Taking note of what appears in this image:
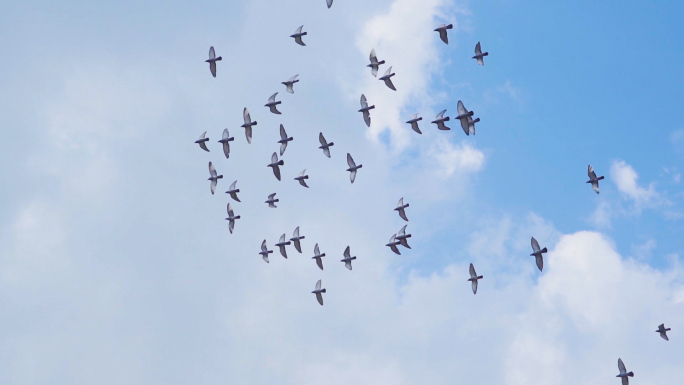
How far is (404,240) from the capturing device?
110m

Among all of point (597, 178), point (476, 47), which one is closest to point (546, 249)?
point (597, 178)

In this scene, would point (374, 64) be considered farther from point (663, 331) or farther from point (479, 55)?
point (663, 331)

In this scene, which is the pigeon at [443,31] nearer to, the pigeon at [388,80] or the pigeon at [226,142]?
the pigeon at [388,80]

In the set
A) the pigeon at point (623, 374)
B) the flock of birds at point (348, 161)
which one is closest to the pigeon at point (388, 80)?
the flock of birds at point (348, 161)

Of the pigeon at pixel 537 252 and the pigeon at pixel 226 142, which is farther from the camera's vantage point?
the pigeon at pixel 226 142

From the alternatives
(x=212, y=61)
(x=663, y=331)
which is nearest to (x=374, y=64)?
(x=212, y=61)

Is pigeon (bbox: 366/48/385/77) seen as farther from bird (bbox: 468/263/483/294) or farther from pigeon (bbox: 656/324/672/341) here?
pigeon (bbox: 656/324/672/341)

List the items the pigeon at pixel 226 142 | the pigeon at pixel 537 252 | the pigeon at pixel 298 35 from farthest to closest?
the pigeon at pixel 226 142 < the pigeon at pixel 298 35 < the pigeon at pixel 537 252

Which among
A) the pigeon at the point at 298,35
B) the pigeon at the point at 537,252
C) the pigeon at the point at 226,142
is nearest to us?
the pigeon at the point at 537,252

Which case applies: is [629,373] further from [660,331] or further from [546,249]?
[546,249]

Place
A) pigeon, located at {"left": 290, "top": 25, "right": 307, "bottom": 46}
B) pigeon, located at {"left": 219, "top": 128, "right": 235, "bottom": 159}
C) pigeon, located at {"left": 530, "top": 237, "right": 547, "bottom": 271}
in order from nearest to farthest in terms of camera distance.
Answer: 1. pigeon, located at {"left": 530, "top": 237, "right": 547, "bottom": 271}
2. pigeon, located at {"left": 290, "top": 25, "right": 307, "bottom": 46}
3. pigeon, located at {"left": 219, "top": 128, "right": 235, "bottom": 159}

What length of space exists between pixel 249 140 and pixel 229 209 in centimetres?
964

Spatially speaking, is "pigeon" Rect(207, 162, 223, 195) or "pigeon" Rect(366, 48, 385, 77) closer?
"pigeon" Rect(366, 48, 385, 77)

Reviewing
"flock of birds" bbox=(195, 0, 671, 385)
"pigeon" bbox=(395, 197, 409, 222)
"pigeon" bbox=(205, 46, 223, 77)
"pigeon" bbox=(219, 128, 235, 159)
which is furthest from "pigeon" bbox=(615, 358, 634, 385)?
"pigeon" bbox=(205, 46, 223, 77)
